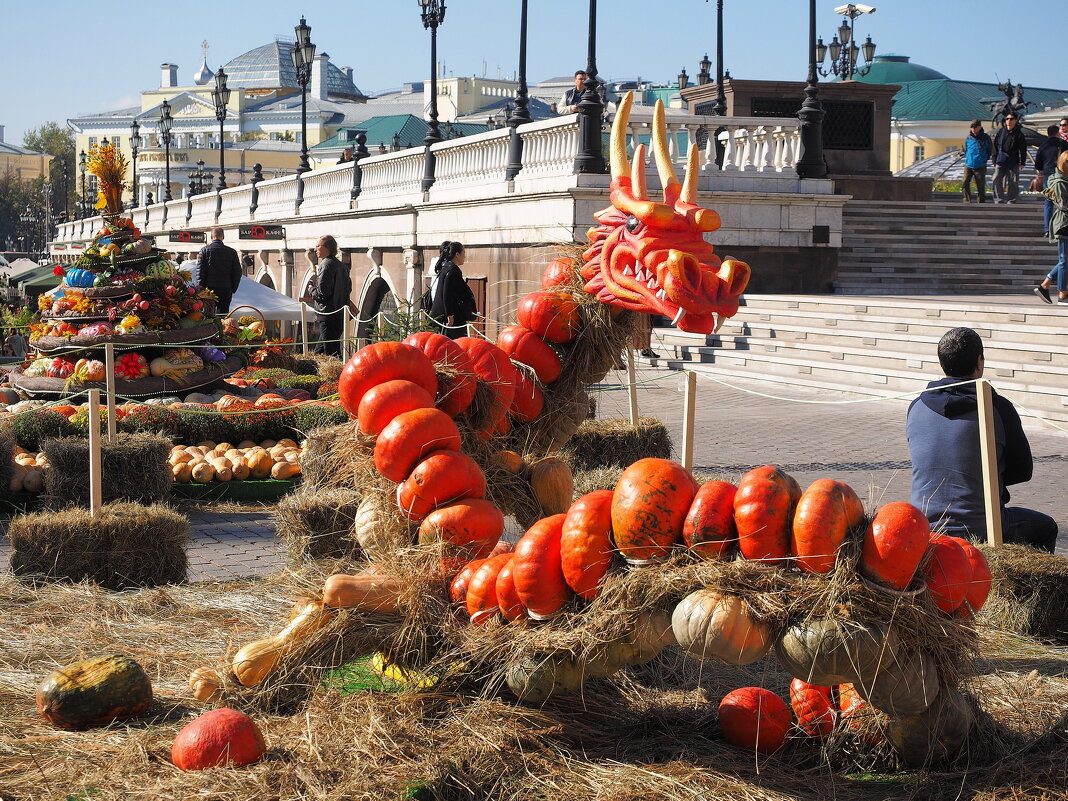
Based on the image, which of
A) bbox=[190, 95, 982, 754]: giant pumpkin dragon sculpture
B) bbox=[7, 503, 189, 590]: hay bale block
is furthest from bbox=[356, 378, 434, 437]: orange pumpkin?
bbox=[7, 503, 189, 590]: hay bale block

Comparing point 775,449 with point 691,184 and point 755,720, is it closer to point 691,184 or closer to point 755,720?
point 691,184

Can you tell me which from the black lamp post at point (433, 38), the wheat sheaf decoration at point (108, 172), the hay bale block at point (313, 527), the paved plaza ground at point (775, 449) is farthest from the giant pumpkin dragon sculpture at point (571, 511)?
the black lamp post at point (433, 38)

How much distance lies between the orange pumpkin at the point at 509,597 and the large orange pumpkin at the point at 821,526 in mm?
1055

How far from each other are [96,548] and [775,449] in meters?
7.44

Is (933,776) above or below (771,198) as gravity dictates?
below

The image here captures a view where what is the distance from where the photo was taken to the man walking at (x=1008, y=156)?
1078 inches

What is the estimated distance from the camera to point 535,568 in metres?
4.05

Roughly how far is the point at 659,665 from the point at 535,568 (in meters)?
1.41

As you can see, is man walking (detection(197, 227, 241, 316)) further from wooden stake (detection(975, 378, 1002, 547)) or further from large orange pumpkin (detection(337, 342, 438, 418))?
wooden stake (detection(975, 378, 1002, 547))

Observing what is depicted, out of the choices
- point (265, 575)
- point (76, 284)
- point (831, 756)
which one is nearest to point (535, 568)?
point (831, 756)

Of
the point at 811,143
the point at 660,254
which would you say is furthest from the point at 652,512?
the point at 811,143

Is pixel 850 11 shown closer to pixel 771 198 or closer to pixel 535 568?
pixel 771 198

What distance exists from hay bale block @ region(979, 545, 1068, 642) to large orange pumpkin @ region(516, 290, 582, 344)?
239 centimetres

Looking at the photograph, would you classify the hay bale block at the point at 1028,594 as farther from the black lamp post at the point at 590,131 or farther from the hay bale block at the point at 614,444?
the black lamp post at the point at 590,131
